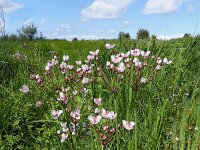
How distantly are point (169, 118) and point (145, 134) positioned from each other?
92cm

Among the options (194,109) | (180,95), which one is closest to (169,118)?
(194,109)

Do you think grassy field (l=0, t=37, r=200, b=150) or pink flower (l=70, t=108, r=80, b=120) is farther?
grassy field (l=0, t=37, r=200, b=150)

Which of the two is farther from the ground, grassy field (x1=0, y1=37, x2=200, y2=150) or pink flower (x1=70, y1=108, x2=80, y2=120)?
pink flower (x1=70, y1=108, x2=80, y2=120)

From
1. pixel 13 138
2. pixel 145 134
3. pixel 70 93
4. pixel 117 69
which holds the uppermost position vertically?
pixel 117 69

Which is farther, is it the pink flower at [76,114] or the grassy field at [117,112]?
the grassy field at [117,112]

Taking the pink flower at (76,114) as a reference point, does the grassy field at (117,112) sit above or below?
below

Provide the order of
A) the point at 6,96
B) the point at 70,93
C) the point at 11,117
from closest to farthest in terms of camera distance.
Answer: the point at 70,93 < the point at 11,117 < the point at 6,96

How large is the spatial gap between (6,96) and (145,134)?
95.6 inches

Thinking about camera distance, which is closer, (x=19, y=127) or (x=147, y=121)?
(x=147, y=121)

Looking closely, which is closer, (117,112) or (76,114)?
(76,114)

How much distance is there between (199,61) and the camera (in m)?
6.23

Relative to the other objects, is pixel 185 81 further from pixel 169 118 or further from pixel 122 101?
pixel 122 101

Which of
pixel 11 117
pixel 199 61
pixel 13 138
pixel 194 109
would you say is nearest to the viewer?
pixel 194 109

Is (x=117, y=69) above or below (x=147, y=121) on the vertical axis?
above
